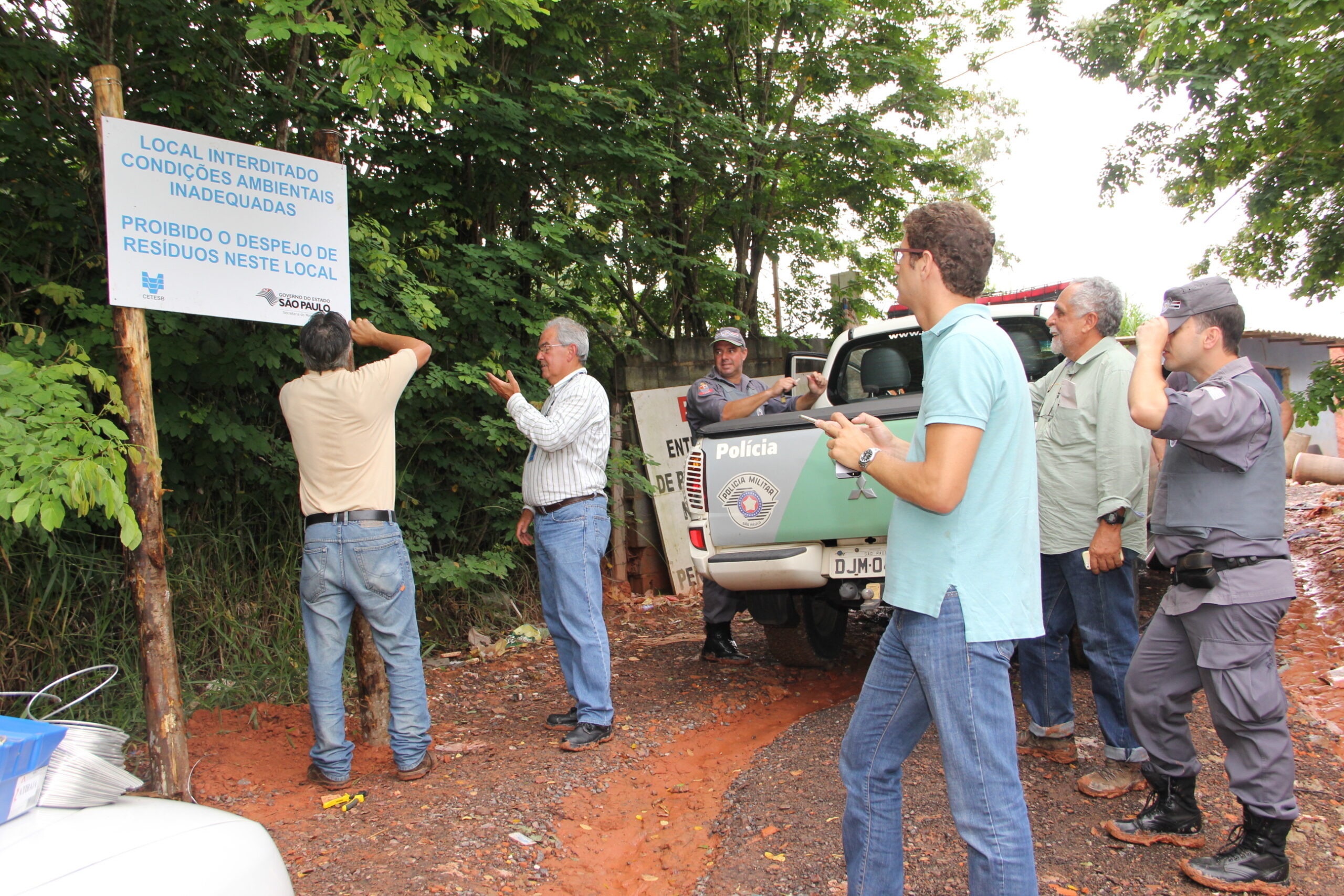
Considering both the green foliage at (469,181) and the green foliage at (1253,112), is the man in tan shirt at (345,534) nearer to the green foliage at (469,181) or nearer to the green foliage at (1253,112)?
the green foliage at (469,181)

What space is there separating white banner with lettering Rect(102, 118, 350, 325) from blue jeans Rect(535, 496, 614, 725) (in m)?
1.45

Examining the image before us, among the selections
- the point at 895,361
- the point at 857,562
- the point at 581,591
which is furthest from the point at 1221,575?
the point at 895,361

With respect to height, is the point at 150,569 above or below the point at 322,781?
above

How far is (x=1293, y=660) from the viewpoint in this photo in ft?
18.0

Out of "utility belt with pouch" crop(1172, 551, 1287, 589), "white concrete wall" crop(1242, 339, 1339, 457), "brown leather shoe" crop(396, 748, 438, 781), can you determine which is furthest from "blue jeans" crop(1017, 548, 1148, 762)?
"white concrete wall" crop(1242, 339, 1339, 457)

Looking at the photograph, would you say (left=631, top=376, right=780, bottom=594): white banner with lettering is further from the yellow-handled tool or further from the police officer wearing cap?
the yellow-handled tool

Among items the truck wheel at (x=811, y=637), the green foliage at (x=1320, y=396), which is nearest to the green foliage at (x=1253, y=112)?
the green foliage at (x=1320, y=396)

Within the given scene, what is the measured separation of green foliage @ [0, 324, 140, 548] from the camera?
2662 mm

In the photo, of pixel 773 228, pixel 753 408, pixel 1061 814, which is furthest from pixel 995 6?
pixel 1061 814

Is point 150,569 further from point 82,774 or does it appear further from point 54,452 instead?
point 82,774

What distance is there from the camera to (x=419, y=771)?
13.2ft

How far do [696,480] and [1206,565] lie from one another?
8.20ft

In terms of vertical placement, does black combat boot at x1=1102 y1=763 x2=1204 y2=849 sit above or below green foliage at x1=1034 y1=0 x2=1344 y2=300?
below

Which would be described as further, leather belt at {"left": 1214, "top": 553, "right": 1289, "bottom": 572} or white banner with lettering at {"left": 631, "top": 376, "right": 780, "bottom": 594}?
white banner with lettering at {"left": 631, "top": 376, "right": 780, "bottom": 594}
